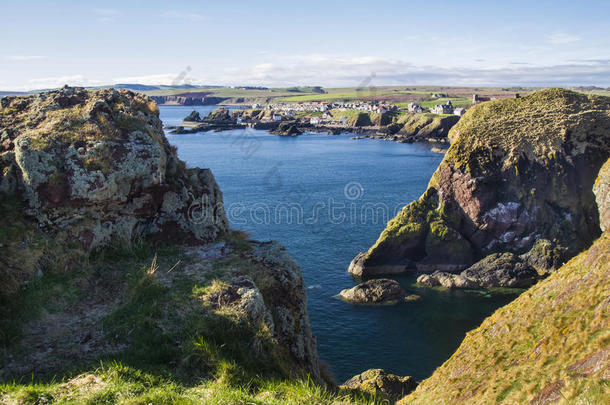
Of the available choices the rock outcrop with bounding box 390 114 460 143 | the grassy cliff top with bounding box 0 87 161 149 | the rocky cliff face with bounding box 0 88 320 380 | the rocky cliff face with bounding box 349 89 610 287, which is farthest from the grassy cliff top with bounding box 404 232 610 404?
the rock outcrop with bounding box 390 114 460 143

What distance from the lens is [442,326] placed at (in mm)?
32875

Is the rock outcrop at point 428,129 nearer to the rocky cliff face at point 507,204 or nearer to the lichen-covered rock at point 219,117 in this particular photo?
the lichen-covered rock at point 219,117

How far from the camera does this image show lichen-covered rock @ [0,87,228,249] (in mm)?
13953

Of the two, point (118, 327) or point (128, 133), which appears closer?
point (118, 327)

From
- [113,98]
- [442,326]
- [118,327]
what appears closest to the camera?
[118,327]

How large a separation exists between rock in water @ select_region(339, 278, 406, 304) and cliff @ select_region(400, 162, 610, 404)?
83.6 ft

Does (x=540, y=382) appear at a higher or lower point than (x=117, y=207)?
lower

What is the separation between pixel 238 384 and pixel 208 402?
4.16ft

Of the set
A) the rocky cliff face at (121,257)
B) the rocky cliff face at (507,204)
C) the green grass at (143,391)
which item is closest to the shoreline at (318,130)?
the rocky cliff face at (507,204)

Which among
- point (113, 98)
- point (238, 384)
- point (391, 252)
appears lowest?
point (391, 252)

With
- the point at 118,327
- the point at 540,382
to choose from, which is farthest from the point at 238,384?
the point at 540,382

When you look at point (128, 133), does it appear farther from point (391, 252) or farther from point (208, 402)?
point (391, 252)

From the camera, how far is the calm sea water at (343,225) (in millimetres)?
29781

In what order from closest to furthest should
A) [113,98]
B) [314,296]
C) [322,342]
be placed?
1. [113,98]
2. [322,342]
3. [314,296]
